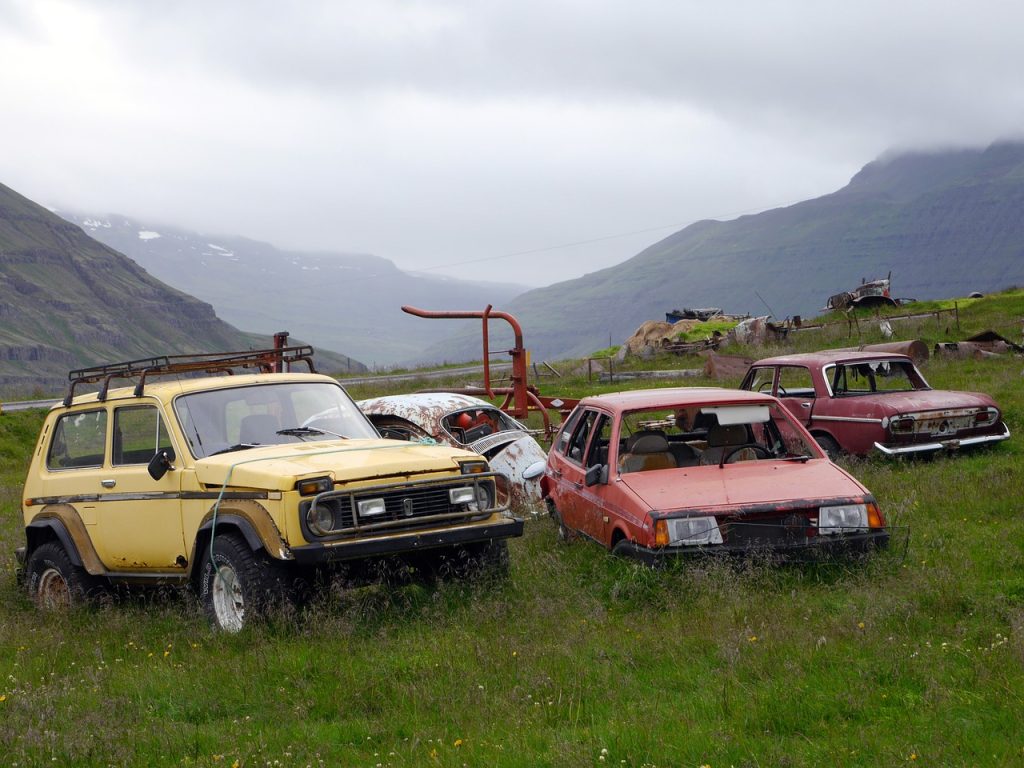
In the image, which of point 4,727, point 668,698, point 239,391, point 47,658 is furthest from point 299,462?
point 668,698

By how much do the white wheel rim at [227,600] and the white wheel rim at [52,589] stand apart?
196cm

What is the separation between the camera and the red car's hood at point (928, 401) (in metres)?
12.5

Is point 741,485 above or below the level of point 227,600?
above

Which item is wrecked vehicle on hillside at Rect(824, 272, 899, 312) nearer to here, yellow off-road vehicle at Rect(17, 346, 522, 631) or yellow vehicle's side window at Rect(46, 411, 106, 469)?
yellow off-road vehicle at Rect(17, 346, 522, 631)

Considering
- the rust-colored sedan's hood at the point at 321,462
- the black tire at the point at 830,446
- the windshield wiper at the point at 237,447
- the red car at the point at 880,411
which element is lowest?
the black tire at the point at 830,446

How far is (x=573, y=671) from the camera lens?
579 cm

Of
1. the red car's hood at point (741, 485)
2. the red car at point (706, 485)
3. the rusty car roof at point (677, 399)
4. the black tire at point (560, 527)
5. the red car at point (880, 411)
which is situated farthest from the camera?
the red car at point (880, 411)

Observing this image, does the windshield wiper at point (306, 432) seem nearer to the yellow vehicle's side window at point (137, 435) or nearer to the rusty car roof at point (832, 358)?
the yellow vehicle's side window at point (137, 435)

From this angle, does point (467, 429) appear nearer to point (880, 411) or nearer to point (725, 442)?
point (725, 442)

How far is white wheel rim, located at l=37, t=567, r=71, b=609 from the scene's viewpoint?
873 cm

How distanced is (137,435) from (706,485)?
4.35 meters

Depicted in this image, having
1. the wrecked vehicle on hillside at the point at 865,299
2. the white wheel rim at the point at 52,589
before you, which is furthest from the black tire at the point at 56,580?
the wrecked vehicle on hillside at the point at 865,299

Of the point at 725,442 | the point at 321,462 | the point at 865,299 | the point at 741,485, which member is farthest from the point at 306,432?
the point at 865,299

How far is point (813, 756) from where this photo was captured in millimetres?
4414
